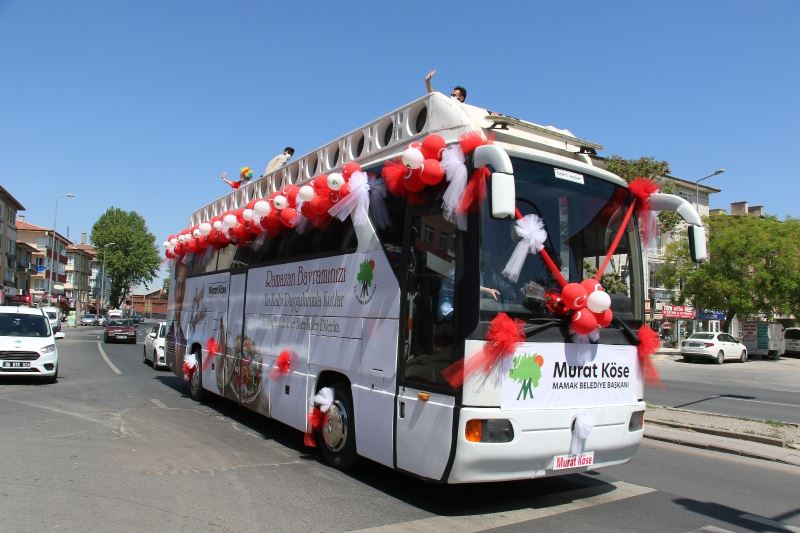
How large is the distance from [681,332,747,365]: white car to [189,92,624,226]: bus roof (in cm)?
3157

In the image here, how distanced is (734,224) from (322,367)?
133 feet

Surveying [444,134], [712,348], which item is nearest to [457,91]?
[444,134]

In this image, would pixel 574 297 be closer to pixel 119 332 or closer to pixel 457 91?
pixel 457 91

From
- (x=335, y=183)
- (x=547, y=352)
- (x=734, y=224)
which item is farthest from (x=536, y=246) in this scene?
(x=734, y=224)

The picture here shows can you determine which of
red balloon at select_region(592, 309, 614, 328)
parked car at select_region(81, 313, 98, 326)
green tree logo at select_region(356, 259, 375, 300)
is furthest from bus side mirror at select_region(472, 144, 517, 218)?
parked car at select_region(81, 313, 98, 326)

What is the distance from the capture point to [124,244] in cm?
9675

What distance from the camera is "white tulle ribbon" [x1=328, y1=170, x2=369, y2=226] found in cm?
673

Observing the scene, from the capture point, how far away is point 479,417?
5070mm

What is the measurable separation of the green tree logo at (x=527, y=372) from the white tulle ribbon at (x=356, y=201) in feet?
7.89

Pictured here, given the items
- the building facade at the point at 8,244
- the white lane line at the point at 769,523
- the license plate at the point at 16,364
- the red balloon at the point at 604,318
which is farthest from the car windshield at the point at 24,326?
the building facade at the point at 8,244

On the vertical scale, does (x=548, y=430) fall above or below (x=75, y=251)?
below

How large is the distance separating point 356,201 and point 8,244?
75.0m

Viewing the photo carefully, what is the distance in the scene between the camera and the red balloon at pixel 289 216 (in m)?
8.22

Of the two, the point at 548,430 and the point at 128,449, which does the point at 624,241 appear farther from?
the point at 128,449
